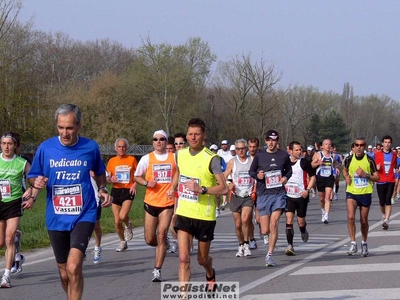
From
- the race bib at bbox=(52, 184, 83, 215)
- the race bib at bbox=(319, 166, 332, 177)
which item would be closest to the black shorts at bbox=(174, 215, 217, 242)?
the race bib at bbox=(52, 184, 83, 215)

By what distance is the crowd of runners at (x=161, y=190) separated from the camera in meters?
6.65

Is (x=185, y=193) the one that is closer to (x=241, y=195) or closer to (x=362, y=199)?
(x=241, y=195)

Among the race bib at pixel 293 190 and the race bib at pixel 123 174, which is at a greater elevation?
the race bib at pixel 123 174

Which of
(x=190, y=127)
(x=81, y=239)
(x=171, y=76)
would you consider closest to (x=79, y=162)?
(x=81, y=239)

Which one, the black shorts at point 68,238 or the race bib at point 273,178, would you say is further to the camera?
the race bib at point 273,178

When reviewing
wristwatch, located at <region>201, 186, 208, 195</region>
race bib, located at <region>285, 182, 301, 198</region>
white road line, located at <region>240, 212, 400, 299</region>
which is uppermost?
wristwatch, located at <region>201, 186, 208, 195</region>

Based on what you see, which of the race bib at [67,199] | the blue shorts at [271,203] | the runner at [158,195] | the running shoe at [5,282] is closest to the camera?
the race bib at [67,199]

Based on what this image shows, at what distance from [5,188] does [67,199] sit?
364 centimetres

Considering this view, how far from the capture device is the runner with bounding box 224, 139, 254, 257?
12164mm

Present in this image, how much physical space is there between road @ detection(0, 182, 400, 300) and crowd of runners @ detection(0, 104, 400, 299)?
30cm

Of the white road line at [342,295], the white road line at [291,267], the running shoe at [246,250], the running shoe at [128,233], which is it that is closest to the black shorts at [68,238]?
the white road line at [342,295]

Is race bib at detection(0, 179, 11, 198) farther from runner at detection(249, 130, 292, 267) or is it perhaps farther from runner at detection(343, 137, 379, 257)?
runner at detection(343, 137, 379, 257)

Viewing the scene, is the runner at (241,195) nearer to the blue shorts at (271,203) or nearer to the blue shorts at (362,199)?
the blue shorts at (271,203)

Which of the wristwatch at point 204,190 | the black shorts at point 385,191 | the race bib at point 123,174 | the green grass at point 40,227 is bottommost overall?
the green grass at point 40,227
